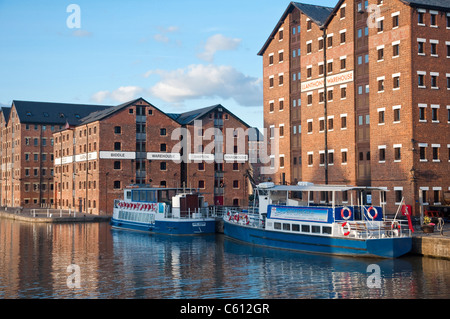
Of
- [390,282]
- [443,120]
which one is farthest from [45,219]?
[390,282]

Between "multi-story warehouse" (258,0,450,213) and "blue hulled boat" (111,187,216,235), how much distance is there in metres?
13.7

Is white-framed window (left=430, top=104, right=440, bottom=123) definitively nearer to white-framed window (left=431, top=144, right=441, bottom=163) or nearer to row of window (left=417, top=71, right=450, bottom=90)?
row of window (left=417, top=71, right=450, bottom=90)

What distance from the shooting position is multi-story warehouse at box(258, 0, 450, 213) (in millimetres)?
51094

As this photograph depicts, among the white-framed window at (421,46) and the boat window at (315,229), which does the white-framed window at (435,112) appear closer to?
the white-framed window at (421,46)

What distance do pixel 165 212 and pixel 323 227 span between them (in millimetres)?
23185

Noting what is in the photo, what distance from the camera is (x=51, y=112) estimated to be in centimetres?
11188

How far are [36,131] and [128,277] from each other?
86.1 meters

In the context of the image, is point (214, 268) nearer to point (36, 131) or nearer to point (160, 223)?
point (160, 223)

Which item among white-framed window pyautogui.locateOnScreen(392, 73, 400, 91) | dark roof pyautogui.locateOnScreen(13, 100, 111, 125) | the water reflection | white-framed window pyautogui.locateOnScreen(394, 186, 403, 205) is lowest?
the water reflection

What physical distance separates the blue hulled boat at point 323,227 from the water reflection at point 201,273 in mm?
882

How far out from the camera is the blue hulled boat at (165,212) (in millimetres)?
56250

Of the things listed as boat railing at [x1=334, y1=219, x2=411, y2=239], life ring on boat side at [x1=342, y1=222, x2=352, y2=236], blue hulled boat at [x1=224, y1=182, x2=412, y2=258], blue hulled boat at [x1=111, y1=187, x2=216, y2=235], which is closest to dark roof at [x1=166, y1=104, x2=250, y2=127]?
blue hulled boat at [x1=111, y1=187, x2=216, y2=235]

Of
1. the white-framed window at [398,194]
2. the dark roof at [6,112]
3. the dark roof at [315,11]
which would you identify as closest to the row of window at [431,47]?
the white-framed window at [398,194]

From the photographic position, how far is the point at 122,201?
221ft
